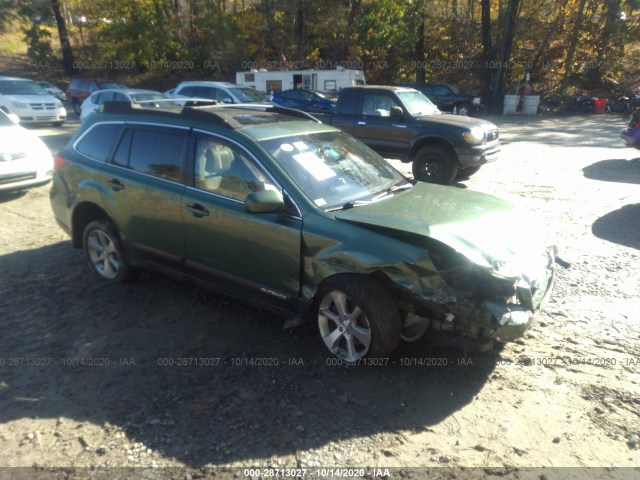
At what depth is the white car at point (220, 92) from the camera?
47.9ft

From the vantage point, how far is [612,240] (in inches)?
246

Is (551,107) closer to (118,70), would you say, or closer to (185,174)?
(185,174)

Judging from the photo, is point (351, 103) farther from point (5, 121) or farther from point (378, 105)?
point (5, 121)

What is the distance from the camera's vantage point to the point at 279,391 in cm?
338

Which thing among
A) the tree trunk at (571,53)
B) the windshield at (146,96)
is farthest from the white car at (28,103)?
the tree trunk at (571,53)

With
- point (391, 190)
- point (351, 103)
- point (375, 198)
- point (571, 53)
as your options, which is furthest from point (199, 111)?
point (571, 53)

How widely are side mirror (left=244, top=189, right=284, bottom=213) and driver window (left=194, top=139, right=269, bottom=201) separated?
286mm

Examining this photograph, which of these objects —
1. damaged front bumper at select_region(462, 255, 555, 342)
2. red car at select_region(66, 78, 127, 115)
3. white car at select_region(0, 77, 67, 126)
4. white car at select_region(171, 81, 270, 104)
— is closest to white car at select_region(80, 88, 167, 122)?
white car at select_region(171, 81, 270, 104)

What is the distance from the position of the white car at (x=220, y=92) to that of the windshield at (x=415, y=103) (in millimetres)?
5913

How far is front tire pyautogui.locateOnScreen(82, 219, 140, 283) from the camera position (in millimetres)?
4844

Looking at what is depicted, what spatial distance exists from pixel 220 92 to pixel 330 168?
1173 centimetres

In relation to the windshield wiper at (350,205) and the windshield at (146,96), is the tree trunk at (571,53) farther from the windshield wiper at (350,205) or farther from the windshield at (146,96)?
the windshield wiper at (350,205)

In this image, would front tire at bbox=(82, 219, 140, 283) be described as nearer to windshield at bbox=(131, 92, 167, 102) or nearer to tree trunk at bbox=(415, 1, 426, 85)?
windshield at bbox=(131, 92, 167, 102)

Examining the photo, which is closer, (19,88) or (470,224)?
(470,224)
